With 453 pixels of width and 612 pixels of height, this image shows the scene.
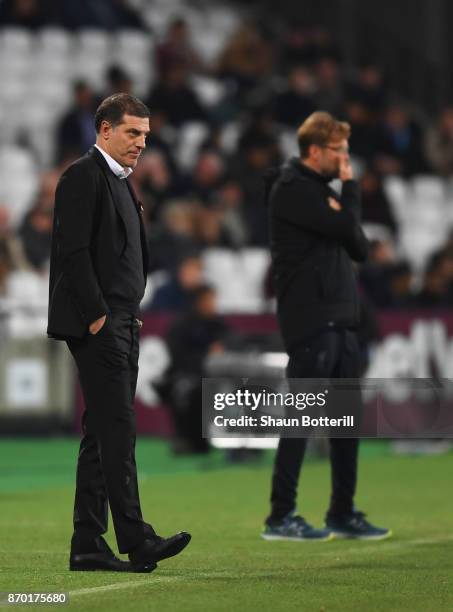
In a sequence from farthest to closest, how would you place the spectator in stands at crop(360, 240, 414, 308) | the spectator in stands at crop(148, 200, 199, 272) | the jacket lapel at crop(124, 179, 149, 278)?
the spectator in stands at crop(148, 200, 199, 272)
the spectator in stands at crop(360, 240, 414, 308)
the jacket lapel at crop(124, 179, 149, 278)

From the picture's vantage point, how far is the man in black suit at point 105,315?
7297mm

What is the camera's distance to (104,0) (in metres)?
24.3

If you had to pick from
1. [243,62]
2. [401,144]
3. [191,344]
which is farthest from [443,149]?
[191,344]

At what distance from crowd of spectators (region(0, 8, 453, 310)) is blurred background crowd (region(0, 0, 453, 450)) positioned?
22 mm

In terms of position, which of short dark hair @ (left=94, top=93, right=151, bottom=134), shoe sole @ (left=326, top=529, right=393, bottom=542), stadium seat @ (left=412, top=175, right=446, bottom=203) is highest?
stadium seat @ (left=412, top=175, right=446, bottom=203)

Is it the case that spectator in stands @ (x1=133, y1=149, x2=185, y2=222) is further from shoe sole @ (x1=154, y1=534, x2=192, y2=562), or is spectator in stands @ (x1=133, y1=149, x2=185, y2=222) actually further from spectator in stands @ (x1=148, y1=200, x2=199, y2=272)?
shoe sole @ (x1=154, y1=534, x2=192, y2=562)

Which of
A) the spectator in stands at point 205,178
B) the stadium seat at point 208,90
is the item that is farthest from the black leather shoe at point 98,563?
the stadium seat at point 208,90

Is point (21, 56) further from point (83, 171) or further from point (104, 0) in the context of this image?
point (83, 171)

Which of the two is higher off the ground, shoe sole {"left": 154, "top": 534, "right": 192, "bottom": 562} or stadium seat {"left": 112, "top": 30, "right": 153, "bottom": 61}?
stadium seat {"left": 112, "top": 30, "right": 153, "bottom": 61}

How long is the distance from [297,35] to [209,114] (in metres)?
2.95

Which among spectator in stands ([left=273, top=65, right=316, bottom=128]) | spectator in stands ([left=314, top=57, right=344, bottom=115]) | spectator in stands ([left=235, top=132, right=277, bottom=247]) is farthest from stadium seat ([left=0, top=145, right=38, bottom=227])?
spectator in stands ([left=314, top=57, right=344, bottom=115])

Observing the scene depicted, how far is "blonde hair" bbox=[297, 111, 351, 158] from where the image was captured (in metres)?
9.27

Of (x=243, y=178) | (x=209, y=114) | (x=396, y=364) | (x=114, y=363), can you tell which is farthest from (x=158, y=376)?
(x=114, y=363)

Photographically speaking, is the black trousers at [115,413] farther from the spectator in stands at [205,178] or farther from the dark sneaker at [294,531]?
the spectator in stands at [205,178]
